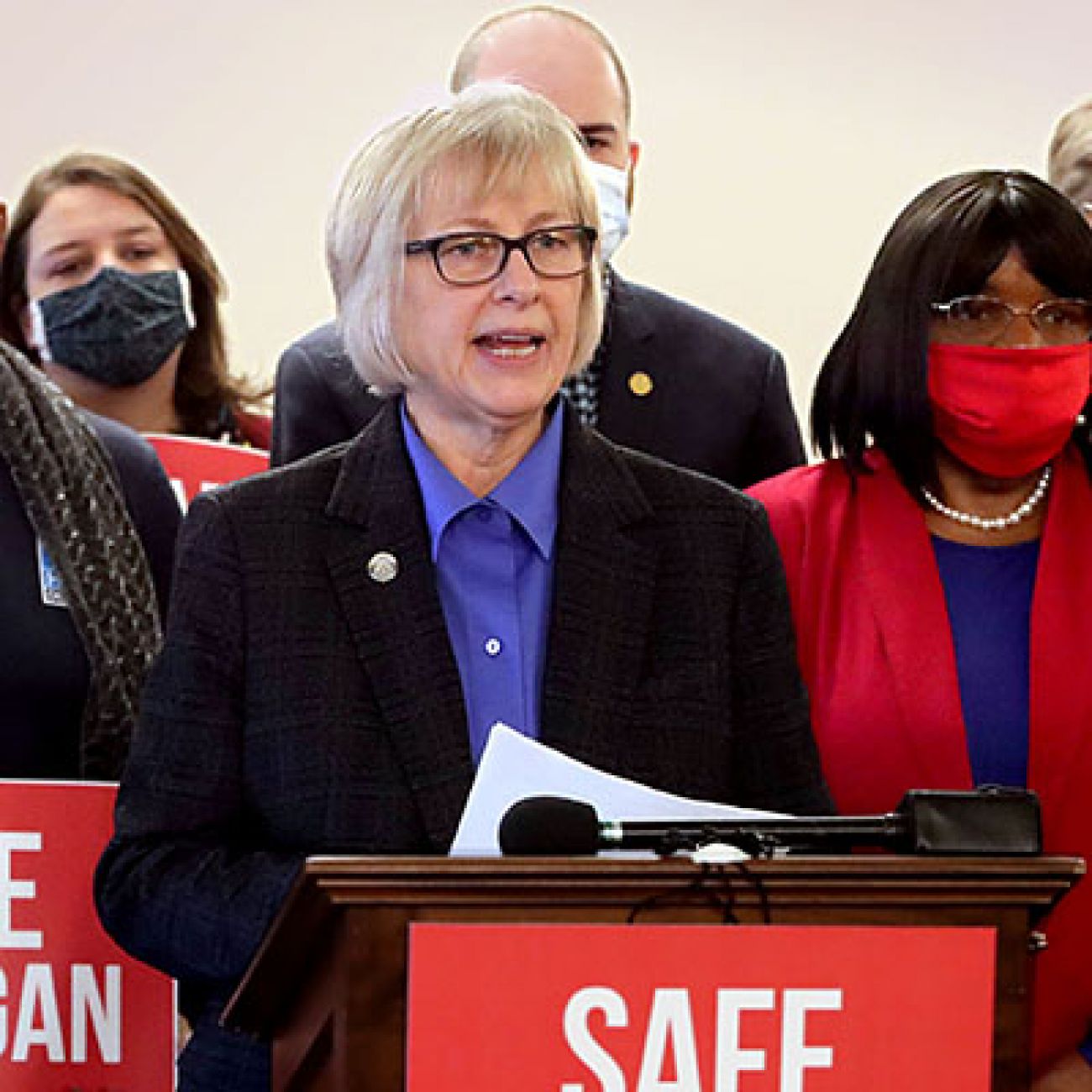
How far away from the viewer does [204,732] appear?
1.88 meters

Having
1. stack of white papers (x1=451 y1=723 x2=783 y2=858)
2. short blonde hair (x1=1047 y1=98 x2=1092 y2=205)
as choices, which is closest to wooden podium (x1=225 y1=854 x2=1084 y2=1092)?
stack of white papers (x1=451 y1=723 x2=783 y2=858)

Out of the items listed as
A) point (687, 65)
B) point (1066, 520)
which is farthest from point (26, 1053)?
point (687, 65)

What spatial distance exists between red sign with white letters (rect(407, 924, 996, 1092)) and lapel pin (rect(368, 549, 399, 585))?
23.7 inches

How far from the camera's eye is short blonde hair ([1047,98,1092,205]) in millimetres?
3338

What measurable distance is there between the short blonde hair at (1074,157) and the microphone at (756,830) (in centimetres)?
201

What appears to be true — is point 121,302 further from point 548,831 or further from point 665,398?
point 548,831

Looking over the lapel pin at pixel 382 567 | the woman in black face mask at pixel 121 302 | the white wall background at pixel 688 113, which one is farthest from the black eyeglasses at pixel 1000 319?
the white wall background at pixel 688 113

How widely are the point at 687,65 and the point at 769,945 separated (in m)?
3.96

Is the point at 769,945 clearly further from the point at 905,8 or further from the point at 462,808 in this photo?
the point at 905,8

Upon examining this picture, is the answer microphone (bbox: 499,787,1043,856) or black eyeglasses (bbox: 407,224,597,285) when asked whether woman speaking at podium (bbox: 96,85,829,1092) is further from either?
microphone (bbox: 499,787,1043,856)

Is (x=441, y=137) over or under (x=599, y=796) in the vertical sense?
over

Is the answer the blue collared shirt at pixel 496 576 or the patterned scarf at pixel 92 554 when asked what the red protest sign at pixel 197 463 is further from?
the blue collared shirt at pixel 496 576

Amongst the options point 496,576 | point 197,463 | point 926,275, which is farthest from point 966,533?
point 197,463

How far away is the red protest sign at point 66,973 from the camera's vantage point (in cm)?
225
